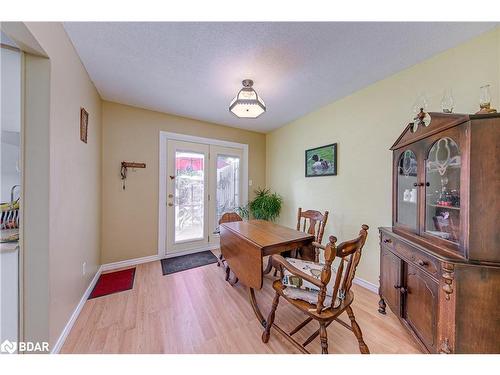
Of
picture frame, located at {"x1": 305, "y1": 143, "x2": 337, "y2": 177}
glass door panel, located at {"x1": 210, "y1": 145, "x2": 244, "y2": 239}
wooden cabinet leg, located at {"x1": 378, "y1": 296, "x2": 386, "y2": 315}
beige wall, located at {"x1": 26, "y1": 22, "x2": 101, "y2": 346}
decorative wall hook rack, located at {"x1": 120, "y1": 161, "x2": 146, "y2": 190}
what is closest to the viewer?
beige wall, located at {"x1": 26, "y1": 22, "x2": 101, "y2": 346}

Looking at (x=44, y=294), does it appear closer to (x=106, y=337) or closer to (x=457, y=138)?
(x=106, y=337)

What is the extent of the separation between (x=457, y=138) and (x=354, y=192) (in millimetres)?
1226

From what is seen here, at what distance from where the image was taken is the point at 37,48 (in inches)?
41.4

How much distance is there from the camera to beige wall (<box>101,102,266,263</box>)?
8.11ft

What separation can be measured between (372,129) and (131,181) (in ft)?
10.6

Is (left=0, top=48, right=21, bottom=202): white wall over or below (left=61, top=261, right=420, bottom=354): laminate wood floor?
over

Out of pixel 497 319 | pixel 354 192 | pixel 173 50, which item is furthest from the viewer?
pixel 354 192

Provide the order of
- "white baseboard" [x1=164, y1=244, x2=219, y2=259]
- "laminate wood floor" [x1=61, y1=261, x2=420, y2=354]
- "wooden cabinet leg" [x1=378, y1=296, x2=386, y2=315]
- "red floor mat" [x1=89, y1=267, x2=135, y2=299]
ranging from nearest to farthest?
"laminate wood floor" [x1=61, y1=261, x2=420, y2=354]
"wooden cabinet leg" [x1=378, y1=296, x2=386, y2=315]
"red floor mat" [x1=89, y1=267, x2=135, y2=299]
"white baseboard" [x1=164, y1=244, x2=219, y2=259]

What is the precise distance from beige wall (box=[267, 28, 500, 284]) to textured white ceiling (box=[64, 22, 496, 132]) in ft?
0.38

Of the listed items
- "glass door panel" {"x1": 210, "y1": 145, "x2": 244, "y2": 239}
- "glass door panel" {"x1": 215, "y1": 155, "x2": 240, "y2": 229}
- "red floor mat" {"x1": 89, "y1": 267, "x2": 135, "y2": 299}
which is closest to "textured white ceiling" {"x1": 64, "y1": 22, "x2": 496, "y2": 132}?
"glass door panel" {"x1": 210, "y1": 145, "x2": 244, "y2": 239}

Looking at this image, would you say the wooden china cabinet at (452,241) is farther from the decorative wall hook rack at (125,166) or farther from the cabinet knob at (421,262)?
the decorative wall hook rack at (125,166)

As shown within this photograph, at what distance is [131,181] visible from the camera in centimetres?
263

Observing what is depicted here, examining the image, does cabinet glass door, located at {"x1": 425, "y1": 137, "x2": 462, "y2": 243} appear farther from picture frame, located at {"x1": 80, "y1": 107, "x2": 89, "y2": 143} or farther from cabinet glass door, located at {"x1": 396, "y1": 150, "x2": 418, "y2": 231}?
picture frame, located at {"x1": 80, "y1": 107, "x2": 89, "y2": 143}
